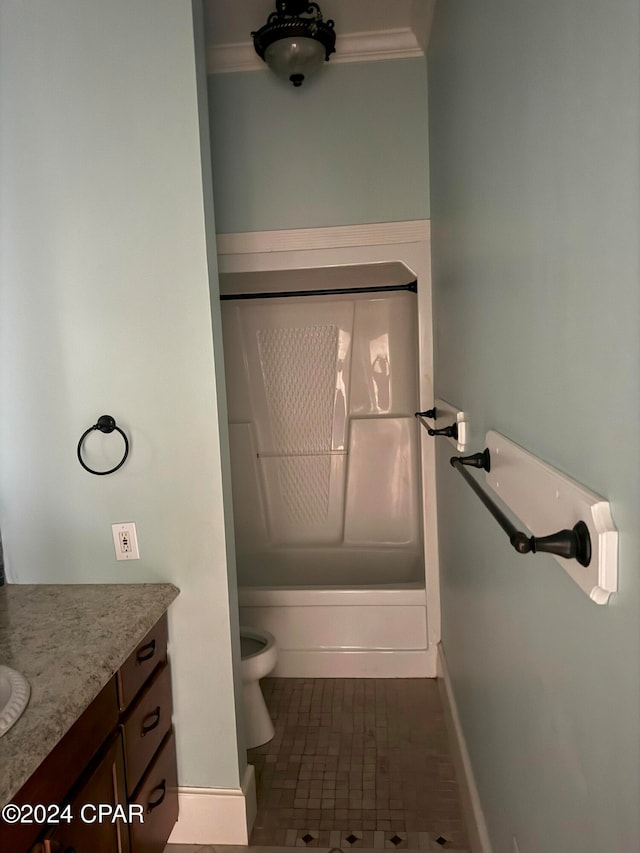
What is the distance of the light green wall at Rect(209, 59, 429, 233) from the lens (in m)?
2.47

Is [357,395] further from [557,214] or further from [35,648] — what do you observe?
[557,214]

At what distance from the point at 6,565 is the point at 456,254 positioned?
1.56m

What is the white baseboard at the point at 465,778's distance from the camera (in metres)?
1.63

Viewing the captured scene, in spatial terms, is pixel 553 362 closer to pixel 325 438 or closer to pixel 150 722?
pixel 150 722

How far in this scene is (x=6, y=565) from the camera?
5.90ft

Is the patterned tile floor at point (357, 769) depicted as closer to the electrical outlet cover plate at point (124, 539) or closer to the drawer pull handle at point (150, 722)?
the drawer pull handle at point (150, 722)

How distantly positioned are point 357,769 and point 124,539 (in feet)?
3.72

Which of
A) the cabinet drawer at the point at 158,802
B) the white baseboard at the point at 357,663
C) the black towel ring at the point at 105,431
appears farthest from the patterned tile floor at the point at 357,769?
the black towel ring at the point at 105,431

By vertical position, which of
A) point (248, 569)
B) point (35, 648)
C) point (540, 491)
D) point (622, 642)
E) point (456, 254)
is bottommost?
point (248, 569)

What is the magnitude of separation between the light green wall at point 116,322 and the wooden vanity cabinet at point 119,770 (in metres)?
0.13

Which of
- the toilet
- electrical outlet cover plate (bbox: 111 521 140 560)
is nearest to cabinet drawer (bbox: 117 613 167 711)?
A: electrical outlet cover plate (bbox: 111 521 140 560)

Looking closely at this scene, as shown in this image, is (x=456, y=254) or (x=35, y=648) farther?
(x=456, y=254)

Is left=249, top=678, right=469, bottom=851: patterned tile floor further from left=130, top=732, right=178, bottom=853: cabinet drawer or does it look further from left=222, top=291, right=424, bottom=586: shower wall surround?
left=222, top=291, right=424, bottom=586: shower wall surround

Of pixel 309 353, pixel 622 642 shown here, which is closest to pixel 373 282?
pixel 309 353
